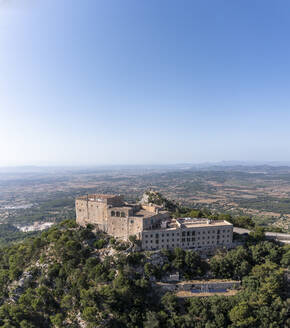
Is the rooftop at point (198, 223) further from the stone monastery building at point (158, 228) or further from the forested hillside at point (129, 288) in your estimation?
the forested hillside at point (129, 288)

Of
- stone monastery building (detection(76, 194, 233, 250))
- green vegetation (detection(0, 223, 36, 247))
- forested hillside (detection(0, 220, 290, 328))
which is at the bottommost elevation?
green vegetation (detection(0, 223, 36, 247))

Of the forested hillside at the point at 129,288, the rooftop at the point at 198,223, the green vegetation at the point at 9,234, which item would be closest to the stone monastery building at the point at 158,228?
the rooftop at the point at 198,223

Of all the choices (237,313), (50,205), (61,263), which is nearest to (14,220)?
(50,205)

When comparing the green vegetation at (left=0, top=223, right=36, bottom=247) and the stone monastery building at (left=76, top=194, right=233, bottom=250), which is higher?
the stone monastery building at (left=76, top=194, right=233, bottom=250)

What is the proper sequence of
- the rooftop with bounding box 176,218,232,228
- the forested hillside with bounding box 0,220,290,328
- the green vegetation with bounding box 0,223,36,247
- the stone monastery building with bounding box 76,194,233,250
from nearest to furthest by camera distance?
the forested hillside with bounding box 0,220,290,328
the stone monastery building with bounding box 76,194,233,250
the rooftop with bounding box 176,218,232,228
the green vegetation with bounding box 0,223,36,247

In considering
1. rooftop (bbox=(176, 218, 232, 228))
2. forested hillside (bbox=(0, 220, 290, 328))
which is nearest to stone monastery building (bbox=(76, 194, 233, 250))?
rooftop (bbox=(176, 218, 232, 228))

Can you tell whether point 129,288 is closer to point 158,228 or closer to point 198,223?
point 158,228

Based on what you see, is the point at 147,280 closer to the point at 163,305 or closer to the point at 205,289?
the point at 163,305

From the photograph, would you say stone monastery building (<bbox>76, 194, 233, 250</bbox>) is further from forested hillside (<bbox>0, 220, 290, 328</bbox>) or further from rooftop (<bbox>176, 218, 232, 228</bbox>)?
forested hillside (<bbox>0, 220, 290, 328</bbox>)
